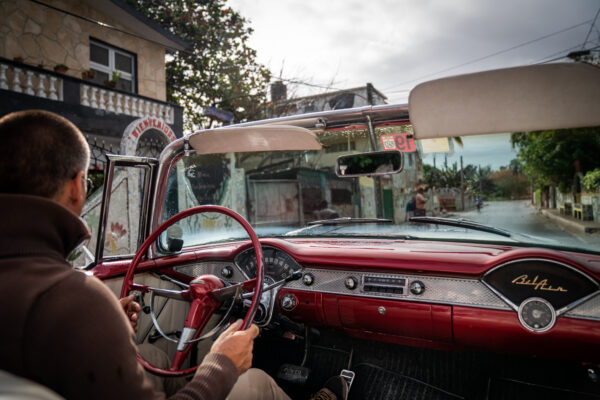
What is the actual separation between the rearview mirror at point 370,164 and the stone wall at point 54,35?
978cm

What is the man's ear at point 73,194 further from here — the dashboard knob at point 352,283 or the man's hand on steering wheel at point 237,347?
the dashboard knob at point 352,283

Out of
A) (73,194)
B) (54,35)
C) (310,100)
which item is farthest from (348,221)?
(310,100)

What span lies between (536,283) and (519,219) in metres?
0.44

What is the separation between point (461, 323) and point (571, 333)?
497mm

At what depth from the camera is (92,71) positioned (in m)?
10.5

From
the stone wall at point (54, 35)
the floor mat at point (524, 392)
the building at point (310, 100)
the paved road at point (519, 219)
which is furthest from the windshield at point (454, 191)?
the building at point (310, 100)

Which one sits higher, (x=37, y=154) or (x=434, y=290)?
(x=37, y=154)

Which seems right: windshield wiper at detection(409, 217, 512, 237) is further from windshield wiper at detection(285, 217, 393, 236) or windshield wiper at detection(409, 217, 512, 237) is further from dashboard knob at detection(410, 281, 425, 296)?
dashboard knob at detection(410, 281, 425, 296)

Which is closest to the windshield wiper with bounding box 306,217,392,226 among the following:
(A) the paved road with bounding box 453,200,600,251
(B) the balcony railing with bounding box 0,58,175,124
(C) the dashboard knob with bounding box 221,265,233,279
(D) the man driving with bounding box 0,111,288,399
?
(A) the paved road with bounding box 453,200,600,251

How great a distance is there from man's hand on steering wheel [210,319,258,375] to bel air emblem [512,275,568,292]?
1.38 m

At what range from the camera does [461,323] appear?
7.20ft

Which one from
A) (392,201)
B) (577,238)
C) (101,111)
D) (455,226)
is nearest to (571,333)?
(577,238)

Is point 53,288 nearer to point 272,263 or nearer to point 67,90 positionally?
point 272,263

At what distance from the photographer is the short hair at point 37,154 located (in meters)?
1.06
